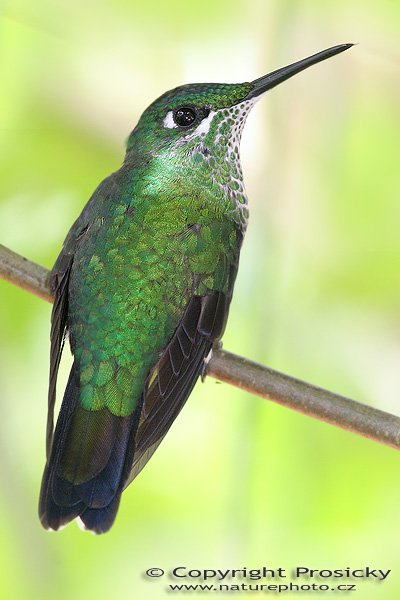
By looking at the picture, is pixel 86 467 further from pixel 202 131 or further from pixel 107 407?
pixel 202 131

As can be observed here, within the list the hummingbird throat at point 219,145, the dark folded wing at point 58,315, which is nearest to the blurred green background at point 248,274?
the hummingbird throat at point 219,145

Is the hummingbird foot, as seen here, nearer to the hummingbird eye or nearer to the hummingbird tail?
the hummingbird tail

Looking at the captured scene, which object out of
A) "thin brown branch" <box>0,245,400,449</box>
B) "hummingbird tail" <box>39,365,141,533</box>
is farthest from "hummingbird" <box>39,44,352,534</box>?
"thin brown branch" <box>0,245,400,449</box>

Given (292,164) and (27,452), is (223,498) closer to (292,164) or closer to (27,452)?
(27,452)

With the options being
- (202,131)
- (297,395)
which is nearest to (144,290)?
(297,395)

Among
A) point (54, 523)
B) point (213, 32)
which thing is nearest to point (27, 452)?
point (54, 523)

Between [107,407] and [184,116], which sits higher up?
[184,116]
